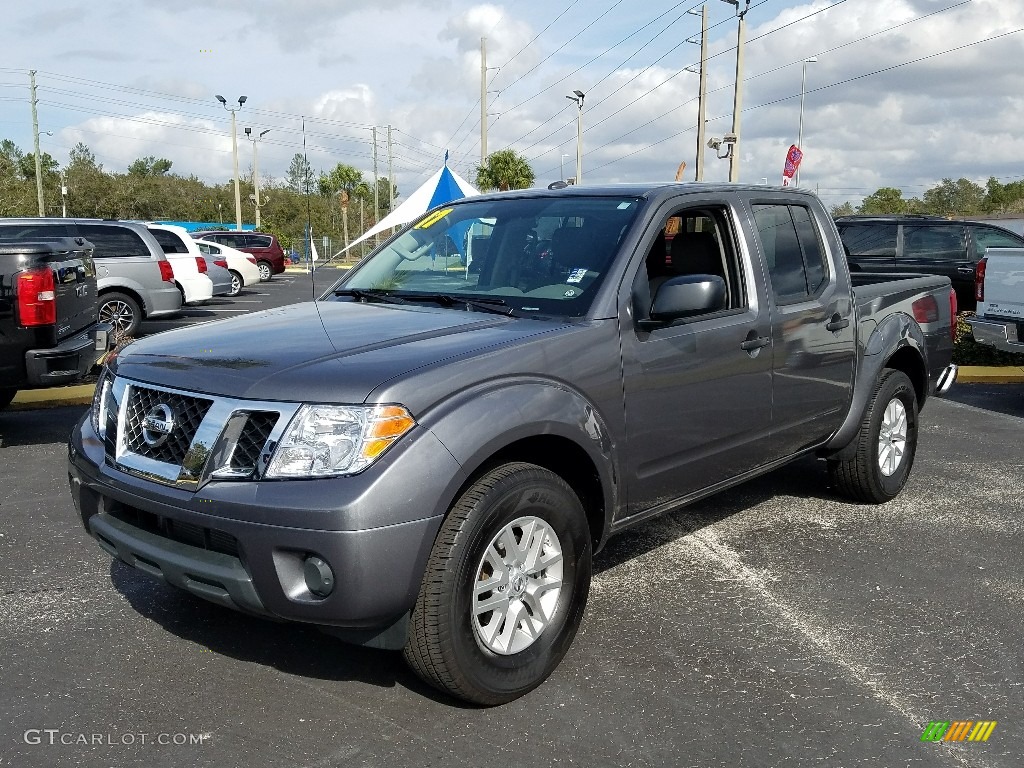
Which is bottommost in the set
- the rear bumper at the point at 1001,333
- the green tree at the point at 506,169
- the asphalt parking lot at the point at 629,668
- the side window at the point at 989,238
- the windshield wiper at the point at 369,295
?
the asphalt parking lot at the point at 629,668

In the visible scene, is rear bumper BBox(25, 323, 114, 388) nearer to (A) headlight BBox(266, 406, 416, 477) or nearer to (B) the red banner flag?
(A) headlight BBox(266, 406, 416, 477)

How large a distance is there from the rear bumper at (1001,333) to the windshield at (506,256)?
5.81 meters

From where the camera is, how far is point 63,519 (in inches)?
215

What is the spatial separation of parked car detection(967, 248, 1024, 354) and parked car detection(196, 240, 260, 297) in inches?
765

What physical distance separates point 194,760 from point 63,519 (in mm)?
2915

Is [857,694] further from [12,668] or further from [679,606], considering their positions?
[12,668]

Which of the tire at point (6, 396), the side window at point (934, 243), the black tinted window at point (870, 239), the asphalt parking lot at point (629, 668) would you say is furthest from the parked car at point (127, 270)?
the side window at point (934, 243)

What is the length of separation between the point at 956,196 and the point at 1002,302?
82.6 metres

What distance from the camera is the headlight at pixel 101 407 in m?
3.64

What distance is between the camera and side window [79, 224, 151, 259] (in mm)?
14773

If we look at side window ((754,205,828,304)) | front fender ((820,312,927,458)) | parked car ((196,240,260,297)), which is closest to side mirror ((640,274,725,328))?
side window ((754,205,828,304))

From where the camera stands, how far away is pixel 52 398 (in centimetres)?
881

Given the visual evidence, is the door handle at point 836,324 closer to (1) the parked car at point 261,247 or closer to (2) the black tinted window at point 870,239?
(2) the black tinted window at point 870,239

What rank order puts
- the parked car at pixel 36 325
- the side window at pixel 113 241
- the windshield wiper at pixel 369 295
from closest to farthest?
the windshield wiper at pixel 369 295 → the parked car at pixel 36 325 → the side window at pixel 113 241
